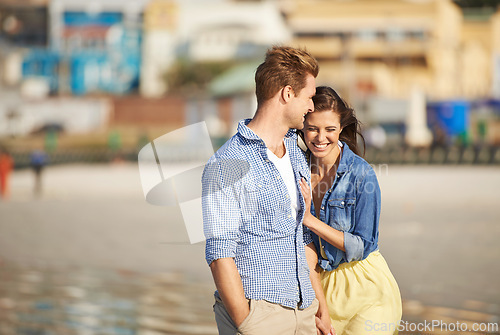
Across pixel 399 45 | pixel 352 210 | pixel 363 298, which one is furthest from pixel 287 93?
pixel 399 45

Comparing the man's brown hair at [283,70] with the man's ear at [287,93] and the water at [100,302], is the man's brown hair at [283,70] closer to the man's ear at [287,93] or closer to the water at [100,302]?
the man's ear at [287,93]

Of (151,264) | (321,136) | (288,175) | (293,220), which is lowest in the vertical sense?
(151,264)

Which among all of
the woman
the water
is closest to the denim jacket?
the woman

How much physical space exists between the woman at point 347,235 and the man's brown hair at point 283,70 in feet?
1.21

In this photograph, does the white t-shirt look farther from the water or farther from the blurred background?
the water

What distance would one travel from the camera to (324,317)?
3447mm

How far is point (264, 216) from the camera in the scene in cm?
308

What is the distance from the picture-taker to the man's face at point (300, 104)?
321 centimetres

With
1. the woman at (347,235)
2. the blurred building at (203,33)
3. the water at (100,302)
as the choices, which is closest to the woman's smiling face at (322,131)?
the woman at (347,235)

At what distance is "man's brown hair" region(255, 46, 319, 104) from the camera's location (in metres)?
3.12

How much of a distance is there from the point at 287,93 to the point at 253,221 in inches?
20.2

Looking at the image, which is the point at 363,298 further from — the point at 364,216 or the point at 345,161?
the point at 345,161

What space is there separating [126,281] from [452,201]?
42.5ft

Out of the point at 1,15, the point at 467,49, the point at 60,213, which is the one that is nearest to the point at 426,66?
the point at 467,49
